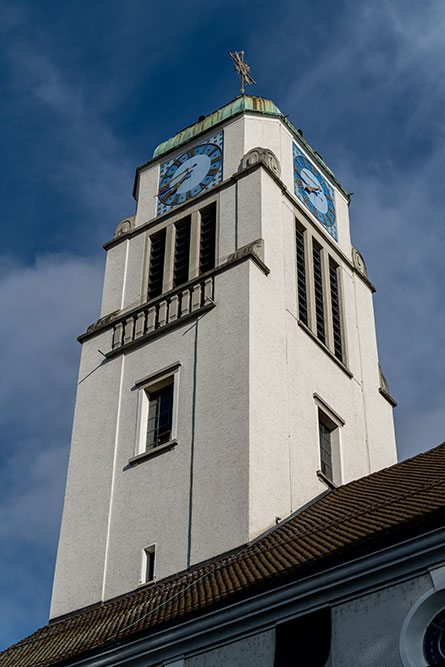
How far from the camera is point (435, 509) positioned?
1395 centimetres

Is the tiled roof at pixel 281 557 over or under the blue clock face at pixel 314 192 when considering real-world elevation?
under

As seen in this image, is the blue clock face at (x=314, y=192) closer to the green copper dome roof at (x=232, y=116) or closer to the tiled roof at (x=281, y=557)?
the green copper dome roof at (x=232, y=116)

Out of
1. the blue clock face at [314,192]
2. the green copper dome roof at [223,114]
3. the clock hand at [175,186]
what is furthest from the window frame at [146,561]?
the green copper dome roof at [223,114]

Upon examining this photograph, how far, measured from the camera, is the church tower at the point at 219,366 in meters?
21.7

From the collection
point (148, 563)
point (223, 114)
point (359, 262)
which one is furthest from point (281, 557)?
point (223, 114)

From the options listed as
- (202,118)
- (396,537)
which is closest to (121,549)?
(396,537)

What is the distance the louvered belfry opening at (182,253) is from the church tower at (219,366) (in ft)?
0.13

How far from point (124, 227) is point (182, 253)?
2.76 meters

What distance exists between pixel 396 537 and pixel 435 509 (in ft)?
2.03

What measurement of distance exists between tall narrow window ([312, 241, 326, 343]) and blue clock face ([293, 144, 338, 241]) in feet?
4.14

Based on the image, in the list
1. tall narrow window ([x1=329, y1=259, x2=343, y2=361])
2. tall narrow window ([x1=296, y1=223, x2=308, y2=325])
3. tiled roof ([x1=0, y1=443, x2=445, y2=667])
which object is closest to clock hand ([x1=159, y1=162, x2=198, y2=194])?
tall narrow window ([x1=296, y1=223, x2=308, y2=325])

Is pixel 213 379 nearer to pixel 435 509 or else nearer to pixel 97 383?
pixel 97 383

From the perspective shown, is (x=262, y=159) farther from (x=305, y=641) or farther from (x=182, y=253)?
(x=305, y=641)

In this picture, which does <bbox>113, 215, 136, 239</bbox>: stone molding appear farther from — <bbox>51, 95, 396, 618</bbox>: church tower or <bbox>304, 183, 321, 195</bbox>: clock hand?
<bbox>304, 183, 321, 195</bbox>: clock hand
